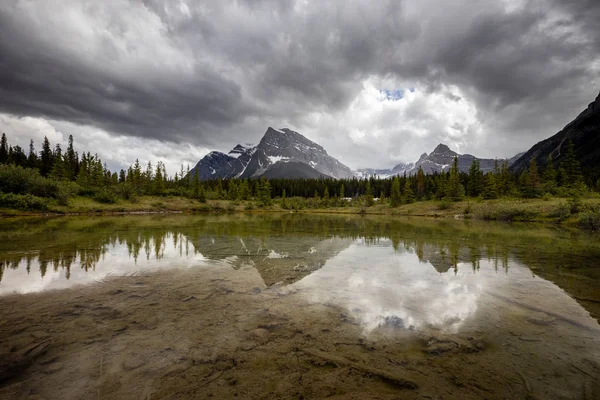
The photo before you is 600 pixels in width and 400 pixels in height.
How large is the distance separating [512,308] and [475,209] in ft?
198

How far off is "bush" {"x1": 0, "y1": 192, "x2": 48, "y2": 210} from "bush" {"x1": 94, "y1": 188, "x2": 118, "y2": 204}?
1341 centimetres

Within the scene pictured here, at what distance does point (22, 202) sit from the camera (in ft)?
136

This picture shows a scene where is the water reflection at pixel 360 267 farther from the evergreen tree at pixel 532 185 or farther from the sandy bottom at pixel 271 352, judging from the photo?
the evergreen tree at pixel 532 185

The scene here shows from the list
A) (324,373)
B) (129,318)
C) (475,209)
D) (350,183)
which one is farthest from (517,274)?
(350,183)

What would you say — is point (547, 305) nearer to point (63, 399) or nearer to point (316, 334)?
point (316, 334)

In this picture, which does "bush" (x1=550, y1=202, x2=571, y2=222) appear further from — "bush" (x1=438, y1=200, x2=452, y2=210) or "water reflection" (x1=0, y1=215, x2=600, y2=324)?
"water reflection" (x1=0, y1=215, x2=600, y2=324)

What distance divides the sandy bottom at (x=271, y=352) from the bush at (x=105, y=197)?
2426 inches

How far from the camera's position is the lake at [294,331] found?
4.03 metres

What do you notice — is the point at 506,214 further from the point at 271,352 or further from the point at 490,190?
the point at 271,352

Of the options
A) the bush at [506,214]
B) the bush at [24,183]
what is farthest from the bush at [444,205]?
the bush at [24,183]

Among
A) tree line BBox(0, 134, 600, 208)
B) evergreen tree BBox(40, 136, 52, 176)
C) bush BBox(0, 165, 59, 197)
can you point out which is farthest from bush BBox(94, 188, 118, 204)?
evergreen tree BBox(40, 136, 52, 176)

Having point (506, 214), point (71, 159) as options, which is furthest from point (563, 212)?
point (71, 159)

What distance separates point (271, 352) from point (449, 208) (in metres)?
74.7

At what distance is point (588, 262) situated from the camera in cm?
1316
